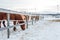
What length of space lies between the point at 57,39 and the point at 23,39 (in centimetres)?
78

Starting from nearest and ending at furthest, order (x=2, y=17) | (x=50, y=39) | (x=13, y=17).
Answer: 1. (x=50, y=39)
2. (x=2, y=17)
3. (x=13, y=17)

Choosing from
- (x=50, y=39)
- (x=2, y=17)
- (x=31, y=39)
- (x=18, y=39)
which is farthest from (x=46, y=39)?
(x=2, y=17)

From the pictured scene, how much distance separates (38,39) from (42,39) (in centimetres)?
9

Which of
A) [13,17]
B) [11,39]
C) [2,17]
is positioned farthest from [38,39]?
[13,17]

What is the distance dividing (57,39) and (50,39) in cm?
16

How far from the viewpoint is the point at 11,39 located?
3.11 m

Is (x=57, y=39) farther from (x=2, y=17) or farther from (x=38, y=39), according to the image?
(x=2, y=17)

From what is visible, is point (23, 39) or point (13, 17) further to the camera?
point (13, 17)

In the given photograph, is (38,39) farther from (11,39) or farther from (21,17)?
(21,17)

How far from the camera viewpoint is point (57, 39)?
311 centimetres

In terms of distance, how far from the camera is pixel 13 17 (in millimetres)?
7133

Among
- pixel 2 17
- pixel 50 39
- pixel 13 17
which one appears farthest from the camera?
pixel 13 17

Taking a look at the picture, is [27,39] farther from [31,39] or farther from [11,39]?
[11,39]

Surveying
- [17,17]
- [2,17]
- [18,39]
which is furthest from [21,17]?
[18,39]
